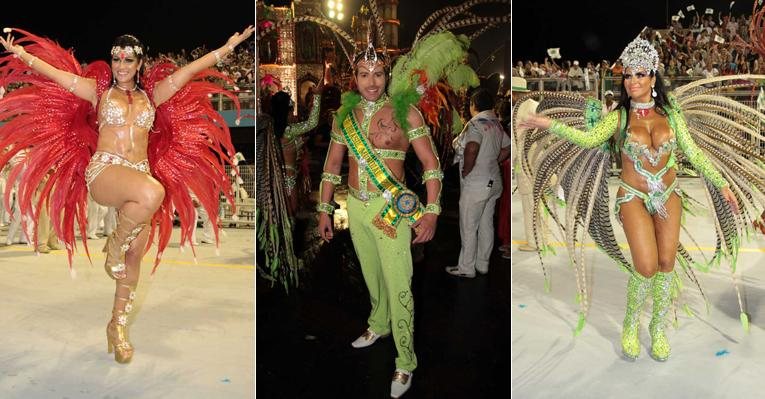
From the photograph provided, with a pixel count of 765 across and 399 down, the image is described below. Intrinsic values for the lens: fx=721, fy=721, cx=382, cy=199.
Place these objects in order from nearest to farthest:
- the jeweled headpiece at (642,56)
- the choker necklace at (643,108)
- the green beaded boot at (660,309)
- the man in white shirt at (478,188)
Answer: the man in white shirt at (478,188) → the jeweled headpiece at (642,56) → the choker necklace at (643,108) → the green beaded boot at (660,309)

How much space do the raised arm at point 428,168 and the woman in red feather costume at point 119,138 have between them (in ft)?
3.08

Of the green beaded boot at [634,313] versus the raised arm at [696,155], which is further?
the green beaded boot at [634,313]

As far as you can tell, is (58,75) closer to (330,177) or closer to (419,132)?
(330,177)

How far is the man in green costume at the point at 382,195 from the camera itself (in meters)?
2.59

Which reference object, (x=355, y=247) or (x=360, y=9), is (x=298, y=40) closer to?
(x=360, y=9)

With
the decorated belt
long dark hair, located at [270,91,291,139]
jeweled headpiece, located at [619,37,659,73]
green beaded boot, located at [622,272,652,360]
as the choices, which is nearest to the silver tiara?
long dark hair, located at [270,91,291,139]

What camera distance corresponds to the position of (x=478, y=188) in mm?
2523

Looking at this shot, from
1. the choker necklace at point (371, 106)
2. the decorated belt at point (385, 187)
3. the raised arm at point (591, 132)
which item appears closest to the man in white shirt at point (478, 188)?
the decorated belt at point (385, 187)

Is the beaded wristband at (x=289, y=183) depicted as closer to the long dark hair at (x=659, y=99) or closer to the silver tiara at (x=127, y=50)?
the silver tiara at (x=127, y=50)

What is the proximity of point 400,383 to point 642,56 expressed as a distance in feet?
6.22

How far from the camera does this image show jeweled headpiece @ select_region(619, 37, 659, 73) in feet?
11.0

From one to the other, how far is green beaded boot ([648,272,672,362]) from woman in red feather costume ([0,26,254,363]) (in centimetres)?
225

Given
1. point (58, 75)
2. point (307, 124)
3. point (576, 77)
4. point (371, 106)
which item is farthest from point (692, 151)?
point (576, 77)

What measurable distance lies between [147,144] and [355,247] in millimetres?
1306
